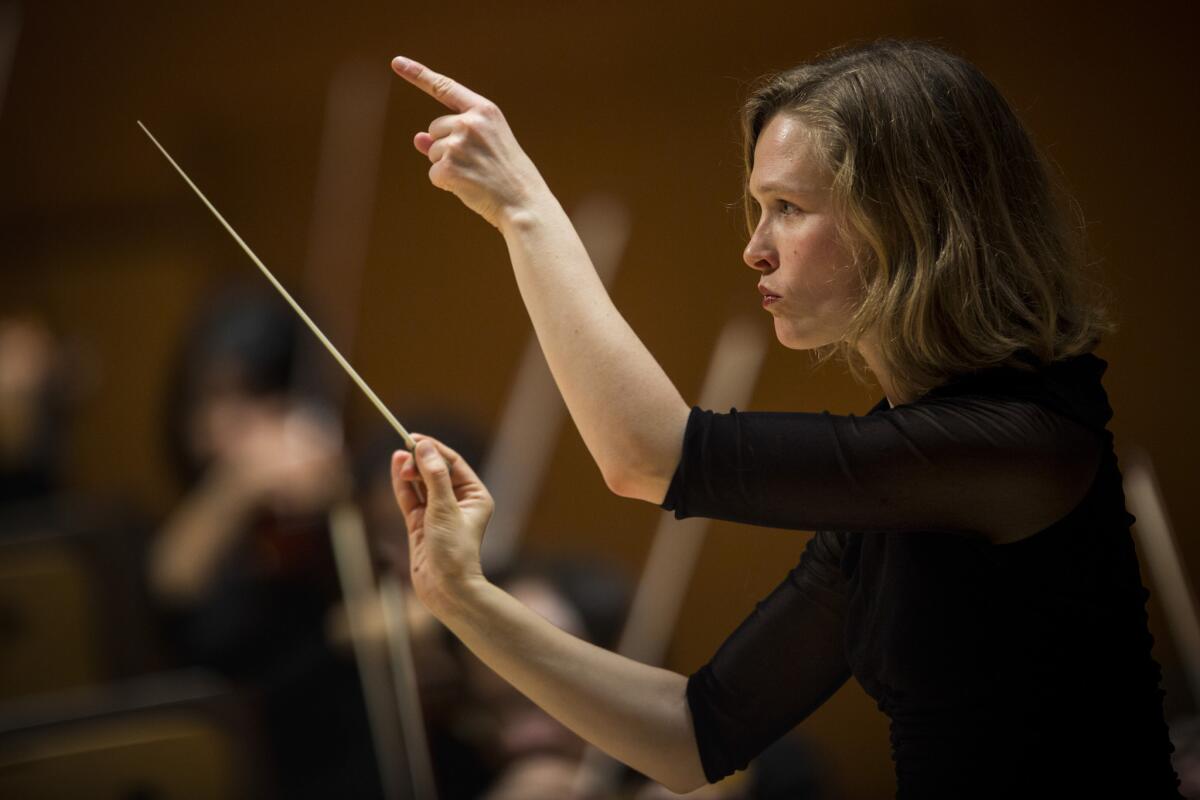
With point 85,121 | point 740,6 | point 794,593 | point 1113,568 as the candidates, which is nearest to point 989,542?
point 1113,568

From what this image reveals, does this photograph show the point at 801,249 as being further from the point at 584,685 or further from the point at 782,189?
the point at 584,685

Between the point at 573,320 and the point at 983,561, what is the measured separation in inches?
9.9

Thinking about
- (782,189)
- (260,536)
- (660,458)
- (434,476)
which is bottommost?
(260,536)

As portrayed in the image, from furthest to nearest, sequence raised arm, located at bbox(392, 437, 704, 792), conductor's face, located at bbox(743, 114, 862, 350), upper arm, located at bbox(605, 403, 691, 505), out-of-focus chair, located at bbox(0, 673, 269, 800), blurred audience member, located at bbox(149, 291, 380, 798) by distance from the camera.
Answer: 1. blurred audience member, located at bbox(149, 291, 380, 798)
2. out-of-focus chair, located at bbox(0, 673, 269, 800)
3. raised arm, located at bbox(392, 437, 704, 792)
4. conductor's face, located at bbox(743, 114, 862, 350)
5. upper arm, located at bbox(605, 403, 691, 505)

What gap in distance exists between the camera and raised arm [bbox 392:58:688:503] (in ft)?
2.04

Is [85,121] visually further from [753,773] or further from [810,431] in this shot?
[810,431]

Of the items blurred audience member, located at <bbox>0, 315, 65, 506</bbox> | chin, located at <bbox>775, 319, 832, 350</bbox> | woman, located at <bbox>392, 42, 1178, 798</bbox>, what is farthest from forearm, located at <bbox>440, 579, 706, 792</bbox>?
blurred audience member, located at <bbox>0, 315, 65, 506</bbox>

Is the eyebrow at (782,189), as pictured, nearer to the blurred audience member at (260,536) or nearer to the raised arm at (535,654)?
the raised arm at (535,654)

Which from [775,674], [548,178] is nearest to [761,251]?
[775,674]

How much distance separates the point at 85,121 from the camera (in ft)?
5.48

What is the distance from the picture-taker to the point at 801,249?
0.73 meters

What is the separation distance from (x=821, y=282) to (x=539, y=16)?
3.67ft

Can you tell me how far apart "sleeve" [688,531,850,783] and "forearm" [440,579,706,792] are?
0.05ft

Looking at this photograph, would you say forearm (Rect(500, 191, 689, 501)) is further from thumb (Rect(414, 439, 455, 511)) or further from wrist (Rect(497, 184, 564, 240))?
thumb (Rect(414, 439, 455, 511))
